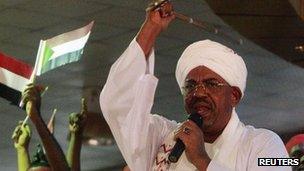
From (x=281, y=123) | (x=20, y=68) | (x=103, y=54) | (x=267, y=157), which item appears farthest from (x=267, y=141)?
(x=281, y=123)

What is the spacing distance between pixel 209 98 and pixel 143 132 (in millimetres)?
203

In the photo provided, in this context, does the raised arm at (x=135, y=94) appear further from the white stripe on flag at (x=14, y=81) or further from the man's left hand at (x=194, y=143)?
the white stripe on flag at (x=14, y=81)

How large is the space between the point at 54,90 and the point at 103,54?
118cm

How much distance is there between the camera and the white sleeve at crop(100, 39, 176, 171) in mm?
1901

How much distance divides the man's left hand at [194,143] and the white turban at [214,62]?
0.65 ft

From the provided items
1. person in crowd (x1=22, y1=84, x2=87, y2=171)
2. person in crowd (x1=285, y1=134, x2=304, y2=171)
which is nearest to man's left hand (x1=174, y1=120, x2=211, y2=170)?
person in crowd (x1=285, y1=134, x2=304, y2=171)

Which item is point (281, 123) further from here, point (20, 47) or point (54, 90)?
point (20, 47)

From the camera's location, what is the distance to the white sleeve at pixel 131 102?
1.90 m

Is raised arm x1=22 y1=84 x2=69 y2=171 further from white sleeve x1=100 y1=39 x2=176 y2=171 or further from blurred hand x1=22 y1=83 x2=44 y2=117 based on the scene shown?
white sleeve x1=100 y1=39 x2=176 y2=171

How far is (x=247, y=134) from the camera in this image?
6.44ft

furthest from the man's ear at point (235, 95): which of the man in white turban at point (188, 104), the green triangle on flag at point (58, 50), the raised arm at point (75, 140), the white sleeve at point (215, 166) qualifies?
the green triangle on flag at point (58, 50)

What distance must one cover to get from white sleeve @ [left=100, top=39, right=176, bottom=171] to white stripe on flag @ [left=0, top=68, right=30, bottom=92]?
2.20 metres

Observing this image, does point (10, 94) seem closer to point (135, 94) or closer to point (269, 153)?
point (135, 94)

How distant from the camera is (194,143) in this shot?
1.79 meters
